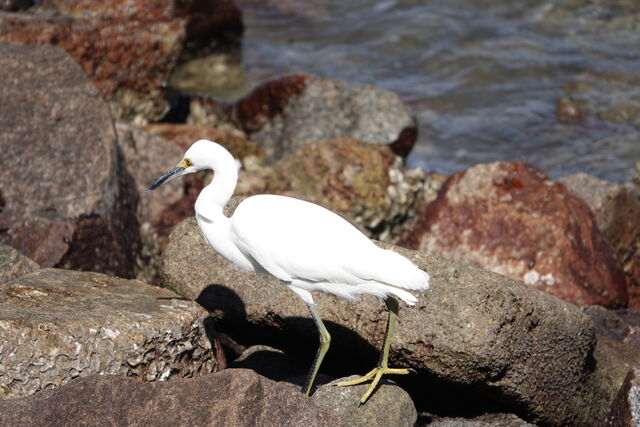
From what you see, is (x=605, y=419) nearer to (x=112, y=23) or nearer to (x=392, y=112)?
(x=392, y=112)

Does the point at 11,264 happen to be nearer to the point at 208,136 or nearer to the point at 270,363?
the point at 270,363

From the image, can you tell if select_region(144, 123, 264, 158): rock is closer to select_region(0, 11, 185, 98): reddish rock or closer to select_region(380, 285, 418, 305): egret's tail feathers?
select_region(0, 11, 185, 98): reddish rock

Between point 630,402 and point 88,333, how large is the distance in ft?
9.56

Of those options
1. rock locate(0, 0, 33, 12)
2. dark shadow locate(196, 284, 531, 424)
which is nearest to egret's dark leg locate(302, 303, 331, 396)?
dark shadow locate(196, 284, 531, 424)

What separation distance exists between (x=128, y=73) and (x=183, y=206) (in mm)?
2804

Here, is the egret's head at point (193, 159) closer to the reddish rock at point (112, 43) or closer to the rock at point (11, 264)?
the rock at point (11, 264)

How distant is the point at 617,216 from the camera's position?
25.3 feet

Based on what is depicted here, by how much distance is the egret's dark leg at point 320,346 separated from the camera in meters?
4.49

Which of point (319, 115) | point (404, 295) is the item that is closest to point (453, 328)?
point (404, 295)

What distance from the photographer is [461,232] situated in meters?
6.77

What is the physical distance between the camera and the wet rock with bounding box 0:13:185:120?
876 centimetres

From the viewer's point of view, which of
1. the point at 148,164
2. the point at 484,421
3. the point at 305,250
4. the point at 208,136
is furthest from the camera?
the point at 208,136

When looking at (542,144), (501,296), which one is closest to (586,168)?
(542,144)

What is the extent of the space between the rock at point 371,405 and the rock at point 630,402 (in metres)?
1.17
